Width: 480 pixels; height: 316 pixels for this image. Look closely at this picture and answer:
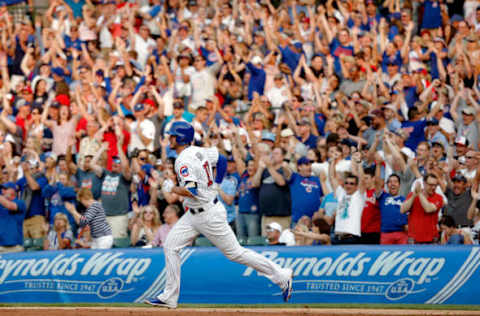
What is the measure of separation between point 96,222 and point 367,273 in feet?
15.6

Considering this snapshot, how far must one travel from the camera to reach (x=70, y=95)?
19.1 metres

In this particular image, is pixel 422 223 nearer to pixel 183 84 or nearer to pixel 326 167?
pixel 326 167

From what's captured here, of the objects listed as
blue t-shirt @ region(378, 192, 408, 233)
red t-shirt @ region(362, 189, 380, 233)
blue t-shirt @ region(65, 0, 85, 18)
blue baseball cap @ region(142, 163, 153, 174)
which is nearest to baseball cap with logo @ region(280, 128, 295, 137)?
blue baseball cap @ region(142, 163, 153, 174)

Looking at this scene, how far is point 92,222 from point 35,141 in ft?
14.8

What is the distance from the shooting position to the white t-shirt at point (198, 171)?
9820mm

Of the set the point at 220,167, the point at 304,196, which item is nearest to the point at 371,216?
the point at 304,196

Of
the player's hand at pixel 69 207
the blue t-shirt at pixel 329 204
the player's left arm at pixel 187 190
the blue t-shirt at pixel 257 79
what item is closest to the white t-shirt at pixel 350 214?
the blue t-shirt at pixel 329 204

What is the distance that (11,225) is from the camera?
14555 millimetres

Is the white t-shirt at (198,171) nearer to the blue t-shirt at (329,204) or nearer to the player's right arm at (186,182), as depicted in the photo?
the player's right arm at (186,182)

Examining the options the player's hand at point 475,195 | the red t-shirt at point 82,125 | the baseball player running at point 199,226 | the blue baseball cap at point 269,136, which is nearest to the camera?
the baseball player running at point 199,226

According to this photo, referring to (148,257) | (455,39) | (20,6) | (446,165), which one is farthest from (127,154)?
(20,6)

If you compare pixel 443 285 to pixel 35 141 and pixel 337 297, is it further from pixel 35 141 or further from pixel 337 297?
pixel 35 141

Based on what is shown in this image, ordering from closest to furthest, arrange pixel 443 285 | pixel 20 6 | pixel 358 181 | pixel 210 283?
pixel 443 285
pixel 210 283
pixel 358 181
pixel 20 6

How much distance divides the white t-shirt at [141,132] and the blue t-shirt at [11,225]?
8.97 feet
